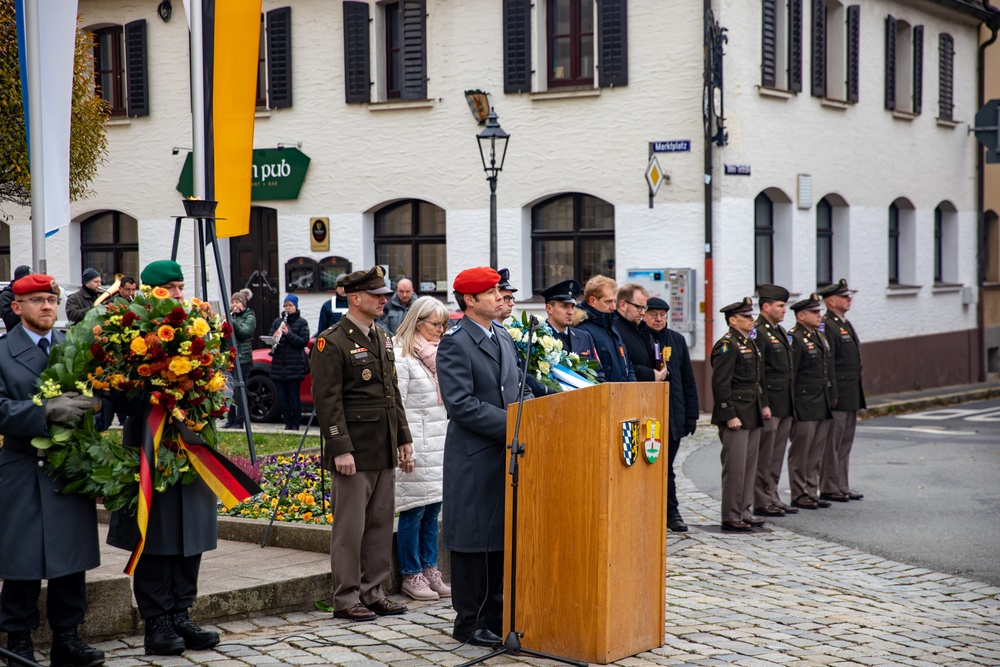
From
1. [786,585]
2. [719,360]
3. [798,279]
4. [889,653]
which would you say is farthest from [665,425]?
[798,279]

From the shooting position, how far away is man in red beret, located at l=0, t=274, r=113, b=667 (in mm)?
5789

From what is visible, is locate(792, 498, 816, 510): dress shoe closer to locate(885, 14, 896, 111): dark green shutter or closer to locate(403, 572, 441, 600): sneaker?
locate(403, 572, 441, 600): sneaker

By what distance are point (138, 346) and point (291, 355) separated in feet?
33.8

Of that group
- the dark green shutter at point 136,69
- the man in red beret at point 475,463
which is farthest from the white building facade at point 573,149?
the man in red beret at point 475,463

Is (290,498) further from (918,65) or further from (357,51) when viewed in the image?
(918,65)

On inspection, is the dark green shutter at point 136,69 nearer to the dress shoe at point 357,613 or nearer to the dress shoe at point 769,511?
the dress shoe at point 769,511

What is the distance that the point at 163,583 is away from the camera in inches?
247

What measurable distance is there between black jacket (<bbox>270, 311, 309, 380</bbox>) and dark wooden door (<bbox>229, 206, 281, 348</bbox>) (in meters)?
6.23

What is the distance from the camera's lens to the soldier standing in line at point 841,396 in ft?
39.0

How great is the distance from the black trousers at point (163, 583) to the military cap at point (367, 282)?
1.70 m

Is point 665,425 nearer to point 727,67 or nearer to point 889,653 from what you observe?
point 889,653

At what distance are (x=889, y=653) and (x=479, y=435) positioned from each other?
91.1 inches

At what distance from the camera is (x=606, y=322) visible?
9766 millimetres

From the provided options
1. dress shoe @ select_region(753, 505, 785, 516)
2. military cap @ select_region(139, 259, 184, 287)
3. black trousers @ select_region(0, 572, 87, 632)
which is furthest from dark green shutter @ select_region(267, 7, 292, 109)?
black trousers @ select_region(0, 572, 87, 632)
